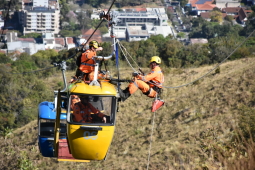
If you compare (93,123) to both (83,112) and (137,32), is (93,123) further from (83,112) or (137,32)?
(137,32)

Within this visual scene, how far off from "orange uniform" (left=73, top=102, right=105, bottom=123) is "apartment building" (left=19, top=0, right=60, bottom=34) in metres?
106

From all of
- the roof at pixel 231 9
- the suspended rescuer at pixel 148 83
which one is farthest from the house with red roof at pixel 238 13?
the suspended rescuer at pixel 148 83

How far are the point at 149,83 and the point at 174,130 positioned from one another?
5996 mm

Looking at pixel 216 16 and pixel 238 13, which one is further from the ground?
pixel 238 13

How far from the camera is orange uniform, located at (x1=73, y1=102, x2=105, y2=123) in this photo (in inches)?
340

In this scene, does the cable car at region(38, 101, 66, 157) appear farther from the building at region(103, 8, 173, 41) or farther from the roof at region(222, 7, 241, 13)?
the roof at region(222, 7, 241, 13)

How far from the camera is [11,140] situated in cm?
1805

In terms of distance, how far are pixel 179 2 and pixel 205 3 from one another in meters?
9.28

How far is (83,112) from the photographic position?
8664 millimetres

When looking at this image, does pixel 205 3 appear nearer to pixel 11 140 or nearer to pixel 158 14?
pixel 158 14

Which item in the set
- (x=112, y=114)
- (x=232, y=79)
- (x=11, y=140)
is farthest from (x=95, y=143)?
(x=232, y=79)

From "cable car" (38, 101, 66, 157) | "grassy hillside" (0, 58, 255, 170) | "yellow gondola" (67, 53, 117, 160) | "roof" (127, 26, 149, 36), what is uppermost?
"yellow gondola" (67, 53, 117, 160)

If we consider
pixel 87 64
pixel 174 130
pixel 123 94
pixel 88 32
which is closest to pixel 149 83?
pixel 123 94

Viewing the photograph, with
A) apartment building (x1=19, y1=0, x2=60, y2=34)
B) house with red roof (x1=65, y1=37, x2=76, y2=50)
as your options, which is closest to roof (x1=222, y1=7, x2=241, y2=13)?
apartment building (x1=19, y1=0, x2=60, y2=34)
